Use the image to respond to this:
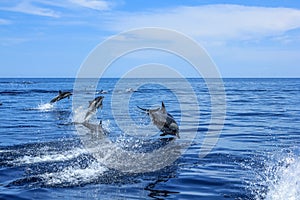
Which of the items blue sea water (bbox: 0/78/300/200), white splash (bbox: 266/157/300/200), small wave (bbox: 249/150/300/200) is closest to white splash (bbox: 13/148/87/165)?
blue sea water (bbox: 0/78/300/200)

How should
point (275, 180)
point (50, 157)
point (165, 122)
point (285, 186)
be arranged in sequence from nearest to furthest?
point (285, 186), point (275, 180), point (50, 157), point (165, 122)

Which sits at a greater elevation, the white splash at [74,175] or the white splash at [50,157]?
the white splash at [50,157]

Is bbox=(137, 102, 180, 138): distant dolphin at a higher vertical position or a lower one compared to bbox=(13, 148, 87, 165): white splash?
higher

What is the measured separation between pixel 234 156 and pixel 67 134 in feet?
27.0

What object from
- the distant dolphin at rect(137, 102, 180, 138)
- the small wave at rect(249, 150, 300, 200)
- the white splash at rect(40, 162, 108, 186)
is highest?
the distant dolphin at rect(137, 102, 180, 138)

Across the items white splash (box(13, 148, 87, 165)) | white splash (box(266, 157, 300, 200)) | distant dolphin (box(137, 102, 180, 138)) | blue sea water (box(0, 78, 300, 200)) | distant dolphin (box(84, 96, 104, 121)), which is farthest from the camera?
distant dolphin (box(84, 96, 104, 121))

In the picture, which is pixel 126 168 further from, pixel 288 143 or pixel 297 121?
pixel 297 121

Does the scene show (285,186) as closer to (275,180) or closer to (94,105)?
(275,180)

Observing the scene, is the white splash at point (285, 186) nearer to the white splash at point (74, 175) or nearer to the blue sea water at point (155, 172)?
the blue sea water at point (155, 172)

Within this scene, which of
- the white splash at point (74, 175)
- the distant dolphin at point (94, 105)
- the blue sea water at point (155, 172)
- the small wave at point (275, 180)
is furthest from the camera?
the distant dolphin at point (94, 105)

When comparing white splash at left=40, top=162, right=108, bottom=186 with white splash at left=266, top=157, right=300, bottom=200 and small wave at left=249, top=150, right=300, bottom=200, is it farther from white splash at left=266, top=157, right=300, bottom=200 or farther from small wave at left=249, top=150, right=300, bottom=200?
white splash at left=266, top=157, right=300, bottom=200

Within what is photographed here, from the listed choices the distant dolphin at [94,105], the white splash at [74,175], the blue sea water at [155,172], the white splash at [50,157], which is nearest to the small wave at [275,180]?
the blue sea water at [155,172]

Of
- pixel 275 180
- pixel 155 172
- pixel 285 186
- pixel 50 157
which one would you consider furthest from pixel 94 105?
pixel 285 186

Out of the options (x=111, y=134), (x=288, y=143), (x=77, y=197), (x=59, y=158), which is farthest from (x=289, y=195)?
(x=111, y=134)
